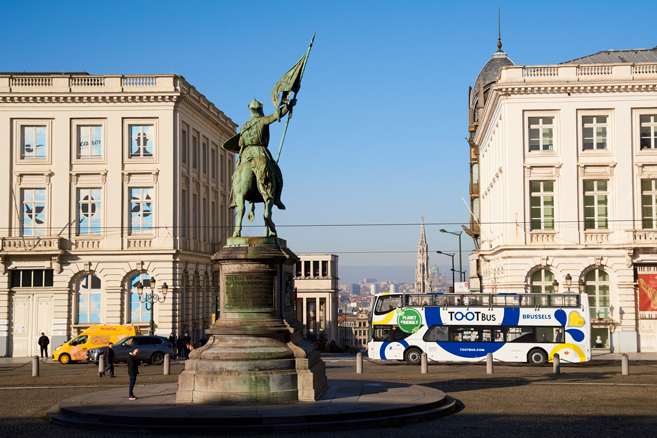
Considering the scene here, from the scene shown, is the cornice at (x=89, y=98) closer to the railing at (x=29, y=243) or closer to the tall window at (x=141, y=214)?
the tall window at (x=141, y=214)

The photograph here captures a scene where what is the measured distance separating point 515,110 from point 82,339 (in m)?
28.6

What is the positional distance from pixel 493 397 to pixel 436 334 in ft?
55.5

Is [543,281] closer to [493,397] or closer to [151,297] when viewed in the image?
[151,297]

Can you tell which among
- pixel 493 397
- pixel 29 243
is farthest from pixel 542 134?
pixel 29 243

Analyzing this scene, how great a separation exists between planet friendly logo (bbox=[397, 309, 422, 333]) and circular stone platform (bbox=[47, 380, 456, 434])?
18.4 m

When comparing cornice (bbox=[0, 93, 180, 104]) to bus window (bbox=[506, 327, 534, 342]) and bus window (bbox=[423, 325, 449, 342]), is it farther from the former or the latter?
bus window (bbox=[506, 327, 534, 342])

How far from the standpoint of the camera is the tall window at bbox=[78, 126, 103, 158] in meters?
50.3

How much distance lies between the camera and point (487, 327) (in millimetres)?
39250

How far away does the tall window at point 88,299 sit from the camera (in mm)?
49438

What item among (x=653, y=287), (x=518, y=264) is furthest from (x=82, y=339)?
(x=653, y=287)

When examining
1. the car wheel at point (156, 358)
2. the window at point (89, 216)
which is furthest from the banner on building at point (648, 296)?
the window at point (89, 216)

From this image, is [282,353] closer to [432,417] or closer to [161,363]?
[432,417]

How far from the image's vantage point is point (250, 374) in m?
18.9

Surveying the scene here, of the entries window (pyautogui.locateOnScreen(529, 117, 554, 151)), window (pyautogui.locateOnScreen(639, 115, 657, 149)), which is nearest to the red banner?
window (pyautogui.locateOnScreen(639, 115, 657, 149))
